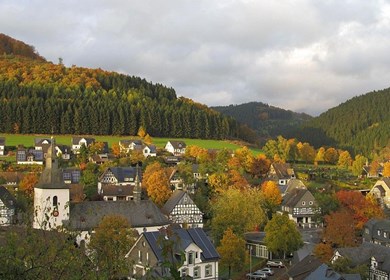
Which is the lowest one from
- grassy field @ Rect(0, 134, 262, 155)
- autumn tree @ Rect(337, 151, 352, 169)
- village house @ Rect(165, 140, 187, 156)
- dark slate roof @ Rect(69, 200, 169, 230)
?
dark slate roof @ Rect(69, 200, 169, 230)

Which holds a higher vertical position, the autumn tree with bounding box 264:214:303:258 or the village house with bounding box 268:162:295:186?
the village house with bounding box 268:162:295:186

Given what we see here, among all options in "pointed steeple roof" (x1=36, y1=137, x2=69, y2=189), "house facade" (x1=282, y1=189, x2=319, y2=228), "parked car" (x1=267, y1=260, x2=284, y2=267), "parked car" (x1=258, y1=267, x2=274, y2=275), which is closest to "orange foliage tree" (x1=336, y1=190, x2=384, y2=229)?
"house facade" (x1=282, y1=189, x2=319, y2=228)

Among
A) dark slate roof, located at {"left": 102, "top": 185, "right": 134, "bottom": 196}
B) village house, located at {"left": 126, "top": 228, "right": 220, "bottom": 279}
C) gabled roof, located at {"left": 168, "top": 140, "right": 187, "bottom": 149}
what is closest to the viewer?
village house, located at {"left": 126, "top": 228, "right": 220, "bottom": 279}

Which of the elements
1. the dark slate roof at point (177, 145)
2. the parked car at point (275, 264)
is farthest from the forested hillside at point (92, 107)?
the parked car at point (275, 264)

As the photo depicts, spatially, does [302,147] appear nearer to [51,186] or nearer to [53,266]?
[51,186]

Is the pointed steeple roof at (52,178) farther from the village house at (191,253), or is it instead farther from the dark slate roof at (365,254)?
the dark slate roof at (365,254)

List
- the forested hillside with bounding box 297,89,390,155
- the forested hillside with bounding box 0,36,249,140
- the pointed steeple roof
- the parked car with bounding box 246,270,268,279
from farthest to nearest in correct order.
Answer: the forested hillside with bounding box 297,89,390,155 < the forested hillside with bounding box 0,36,249,140 < the pointed steeple roof < the parked car with bounding box 246,270,268,279

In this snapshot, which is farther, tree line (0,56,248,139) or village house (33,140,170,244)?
tree line (0,56,248,139)

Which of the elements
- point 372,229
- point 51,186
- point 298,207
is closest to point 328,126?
point 298,207

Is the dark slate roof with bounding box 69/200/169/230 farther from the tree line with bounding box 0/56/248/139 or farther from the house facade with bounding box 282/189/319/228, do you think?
the tree line with bounding box 0/56/248/139
